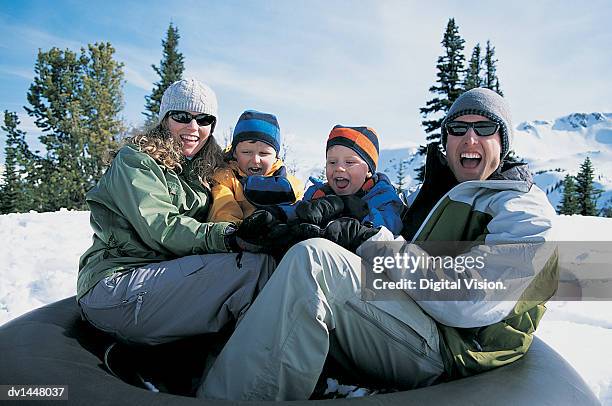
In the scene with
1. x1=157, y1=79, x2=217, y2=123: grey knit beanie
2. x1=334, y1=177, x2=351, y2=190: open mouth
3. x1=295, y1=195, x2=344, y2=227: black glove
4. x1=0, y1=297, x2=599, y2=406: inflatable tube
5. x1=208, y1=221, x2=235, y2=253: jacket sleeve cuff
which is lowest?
x1=0, y1=297, x2=599, y2=406: inflatable tube

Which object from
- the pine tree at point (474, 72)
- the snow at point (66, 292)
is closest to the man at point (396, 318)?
the snow at point (66, 292)

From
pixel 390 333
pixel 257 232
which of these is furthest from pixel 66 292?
pixel 390 333

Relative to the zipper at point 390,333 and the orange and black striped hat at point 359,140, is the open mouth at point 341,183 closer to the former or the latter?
the orange and black striped hat at point 359,140

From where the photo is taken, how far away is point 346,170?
2.72 meters

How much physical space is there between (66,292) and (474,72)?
2323cm

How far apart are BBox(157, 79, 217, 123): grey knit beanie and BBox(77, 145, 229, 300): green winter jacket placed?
1.80 ft

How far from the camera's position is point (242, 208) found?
2846 mm

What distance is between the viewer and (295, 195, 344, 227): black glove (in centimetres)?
229

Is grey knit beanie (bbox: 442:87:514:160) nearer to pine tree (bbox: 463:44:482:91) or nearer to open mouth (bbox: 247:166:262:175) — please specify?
open mouth (bbox: 247:166:262:175)

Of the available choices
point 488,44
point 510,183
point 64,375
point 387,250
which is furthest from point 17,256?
point 488,44

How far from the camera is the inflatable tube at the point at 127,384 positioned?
152 centimetres

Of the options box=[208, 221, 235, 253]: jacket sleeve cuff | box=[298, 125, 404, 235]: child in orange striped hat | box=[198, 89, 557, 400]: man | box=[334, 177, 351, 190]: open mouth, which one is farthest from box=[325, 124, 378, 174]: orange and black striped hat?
box=[208, 221, 235, 253]: jacket sleeve cuff

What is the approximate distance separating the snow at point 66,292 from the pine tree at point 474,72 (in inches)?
711

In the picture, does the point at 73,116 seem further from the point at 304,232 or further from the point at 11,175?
the point at 304,232
